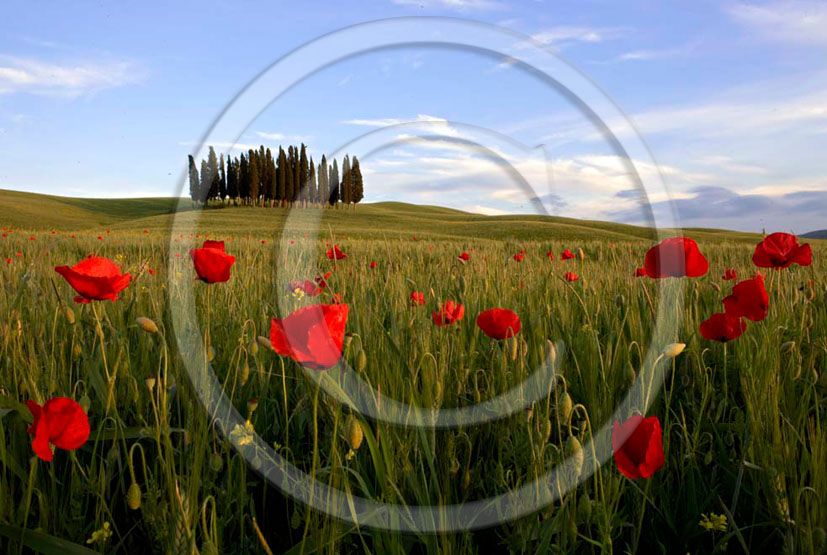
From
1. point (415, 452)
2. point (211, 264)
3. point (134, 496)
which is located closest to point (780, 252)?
point (415, 452)

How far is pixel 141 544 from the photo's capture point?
1.37 meters

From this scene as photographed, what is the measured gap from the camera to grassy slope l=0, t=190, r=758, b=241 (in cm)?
2348

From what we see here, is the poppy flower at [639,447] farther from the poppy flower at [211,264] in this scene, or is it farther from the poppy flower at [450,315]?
the poppy flower at [211,264]

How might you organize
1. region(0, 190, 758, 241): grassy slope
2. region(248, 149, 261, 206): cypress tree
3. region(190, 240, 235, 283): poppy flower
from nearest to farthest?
region(190, 240, 235, 283): poppy flower → region(0, 190, 758, 241): grassy slope → region(248, 149, 261, 206): cypress tree

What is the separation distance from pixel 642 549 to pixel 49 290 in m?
3.37

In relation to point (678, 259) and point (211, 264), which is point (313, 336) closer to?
point (211, 264)

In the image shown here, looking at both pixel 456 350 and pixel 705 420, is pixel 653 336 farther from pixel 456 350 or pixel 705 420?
pixel 456 350

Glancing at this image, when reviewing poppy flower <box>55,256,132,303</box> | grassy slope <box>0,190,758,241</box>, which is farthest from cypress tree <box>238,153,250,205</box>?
poppy flower <box>55,256,132,303</box>

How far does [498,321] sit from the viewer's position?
1.55m

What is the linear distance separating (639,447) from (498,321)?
0.58 m

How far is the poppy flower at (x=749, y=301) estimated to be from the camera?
1.65 m

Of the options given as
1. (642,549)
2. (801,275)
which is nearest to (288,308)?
(642,549)

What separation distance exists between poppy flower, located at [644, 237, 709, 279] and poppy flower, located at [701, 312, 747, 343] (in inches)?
6.4

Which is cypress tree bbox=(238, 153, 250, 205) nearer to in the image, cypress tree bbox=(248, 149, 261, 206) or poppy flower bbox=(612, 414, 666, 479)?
cypress tree bbox=(248, 149, 261, 206)
